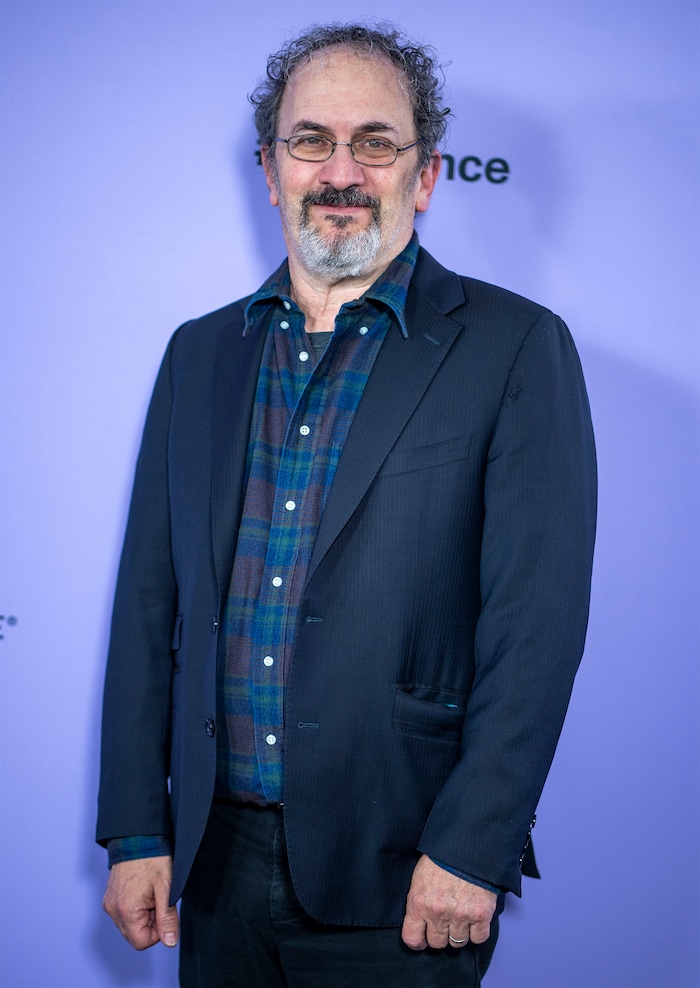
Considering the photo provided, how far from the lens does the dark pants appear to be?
1538mm

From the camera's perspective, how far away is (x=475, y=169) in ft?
7.01

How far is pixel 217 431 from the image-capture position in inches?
67.4

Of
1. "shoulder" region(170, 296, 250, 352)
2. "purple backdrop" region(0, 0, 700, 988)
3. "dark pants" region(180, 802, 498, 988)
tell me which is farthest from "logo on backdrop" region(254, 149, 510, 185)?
"dark pants" region(180, 802, 498, 988)

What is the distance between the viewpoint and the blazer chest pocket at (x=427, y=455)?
1.53 meters

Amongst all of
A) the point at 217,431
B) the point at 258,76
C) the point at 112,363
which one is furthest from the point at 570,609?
the point at 258,76

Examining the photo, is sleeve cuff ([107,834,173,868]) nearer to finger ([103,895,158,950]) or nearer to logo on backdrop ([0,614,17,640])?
finger ([103,895,158,950])

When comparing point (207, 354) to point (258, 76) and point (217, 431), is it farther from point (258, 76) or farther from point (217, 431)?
point (258, 76)

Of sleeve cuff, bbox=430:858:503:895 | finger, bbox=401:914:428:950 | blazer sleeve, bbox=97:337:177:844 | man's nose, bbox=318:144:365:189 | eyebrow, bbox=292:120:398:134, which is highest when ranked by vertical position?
eyebrow, bbox=292:120:398:134

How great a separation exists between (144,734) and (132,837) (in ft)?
0.58

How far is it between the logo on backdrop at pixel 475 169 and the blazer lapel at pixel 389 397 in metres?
0.55

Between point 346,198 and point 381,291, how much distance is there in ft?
0.65

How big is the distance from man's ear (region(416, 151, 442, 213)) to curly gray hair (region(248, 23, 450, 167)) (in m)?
0.02

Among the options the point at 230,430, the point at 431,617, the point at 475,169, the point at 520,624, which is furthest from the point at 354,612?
the point at 475,169

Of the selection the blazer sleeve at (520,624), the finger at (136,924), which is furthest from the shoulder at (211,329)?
the finger at (136,924)
